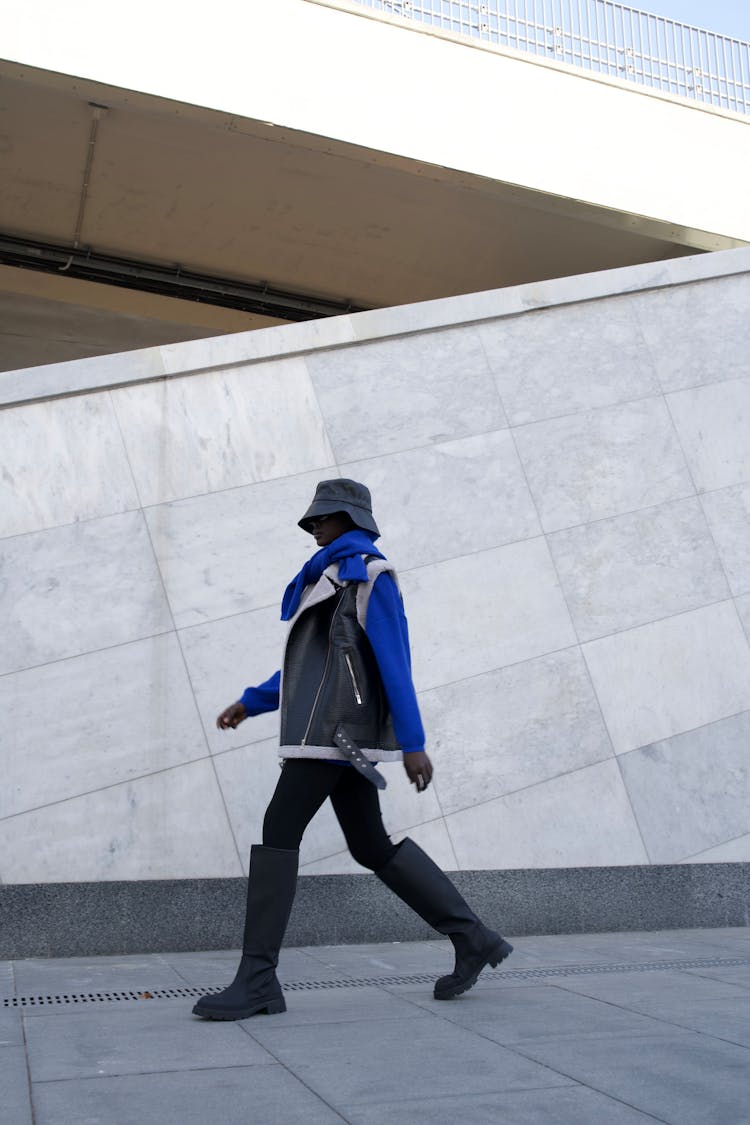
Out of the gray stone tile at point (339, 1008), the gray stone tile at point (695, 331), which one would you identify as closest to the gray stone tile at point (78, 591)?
the gray stone tile at point (339, 1008)

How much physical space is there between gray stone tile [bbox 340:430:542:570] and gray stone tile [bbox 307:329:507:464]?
11cm

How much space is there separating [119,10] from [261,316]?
16.7 ft

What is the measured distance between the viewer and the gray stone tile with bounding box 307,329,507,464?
6.85 metres

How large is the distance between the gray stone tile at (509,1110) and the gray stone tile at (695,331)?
5.56 metres

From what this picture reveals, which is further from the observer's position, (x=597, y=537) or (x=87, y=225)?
(x=87, y=225)

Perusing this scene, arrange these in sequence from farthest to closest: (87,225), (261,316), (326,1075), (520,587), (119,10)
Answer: (261,316)
(87,225)
(119,10)
(520,587)
(326,1075)

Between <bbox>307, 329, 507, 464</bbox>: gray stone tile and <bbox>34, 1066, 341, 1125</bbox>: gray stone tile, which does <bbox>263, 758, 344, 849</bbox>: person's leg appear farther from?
<bbox>307, 329, 507, 464</bbox>: gray stone tile

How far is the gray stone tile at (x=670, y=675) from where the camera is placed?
6617 millimetres

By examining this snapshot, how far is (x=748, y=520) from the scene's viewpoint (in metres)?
7.38

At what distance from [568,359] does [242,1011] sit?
4992mm

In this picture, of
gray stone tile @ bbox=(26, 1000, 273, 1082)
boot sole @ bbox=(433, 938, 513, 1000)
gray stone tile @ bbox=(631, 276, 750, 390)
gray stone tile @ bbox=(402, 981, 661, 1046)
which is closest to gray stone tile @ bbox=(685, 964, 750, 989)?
gray stone tile @ bbox=(402, 981, 661, 1046)

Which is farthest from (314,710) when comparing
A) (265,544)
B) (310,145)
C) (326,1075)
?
(310,145)

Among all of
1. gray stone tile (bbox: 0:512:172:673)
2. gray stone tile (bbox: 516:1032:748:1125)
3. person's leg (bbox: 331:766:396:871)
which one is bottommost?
gray stone tile (bbox: 516:1032:748:1125)

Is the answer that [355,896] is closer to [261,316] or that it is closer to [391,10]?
[391,10]
